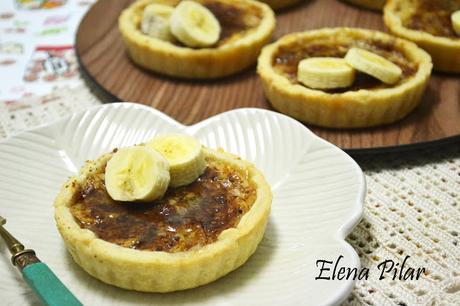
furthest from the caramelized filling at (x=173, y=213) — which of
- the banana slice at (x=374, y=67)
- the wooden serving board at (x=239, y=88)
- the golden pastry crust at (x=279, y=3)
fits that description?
the golden pastry crust at (x=279, y=3)

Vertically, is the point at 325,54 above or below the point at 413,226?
above

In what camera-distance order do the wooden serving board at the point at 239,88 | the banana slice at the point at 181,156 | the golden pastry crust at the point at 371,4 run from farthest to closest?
the golden pastry crust at the point at 371,4, the wooden serving board at the point at 239,88, the banana slice at the point at 181,156

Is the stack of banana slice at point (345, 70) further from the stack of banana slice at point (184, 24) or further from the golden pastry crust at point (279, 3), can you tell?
the golden pastry crust at point (279, 3)

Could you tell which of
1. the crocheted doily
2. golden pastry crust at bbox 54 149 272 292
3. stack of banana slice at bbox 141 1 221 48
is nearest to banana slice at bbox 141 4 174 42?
stack of banana slice at bbox 141 1 221 48

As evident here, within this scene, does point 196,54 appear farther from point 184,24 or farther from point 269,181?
point 269,181

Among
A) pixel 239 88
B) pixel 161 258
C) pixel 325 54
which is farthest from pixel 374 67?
pixel 161 258

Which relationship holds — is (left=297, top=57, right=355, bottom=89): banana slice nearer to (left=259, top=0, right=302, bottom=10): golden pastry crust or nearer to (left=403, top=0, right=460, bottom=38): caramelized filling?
(left=403, top=0, right=460, bottom=38): caramelized filling
